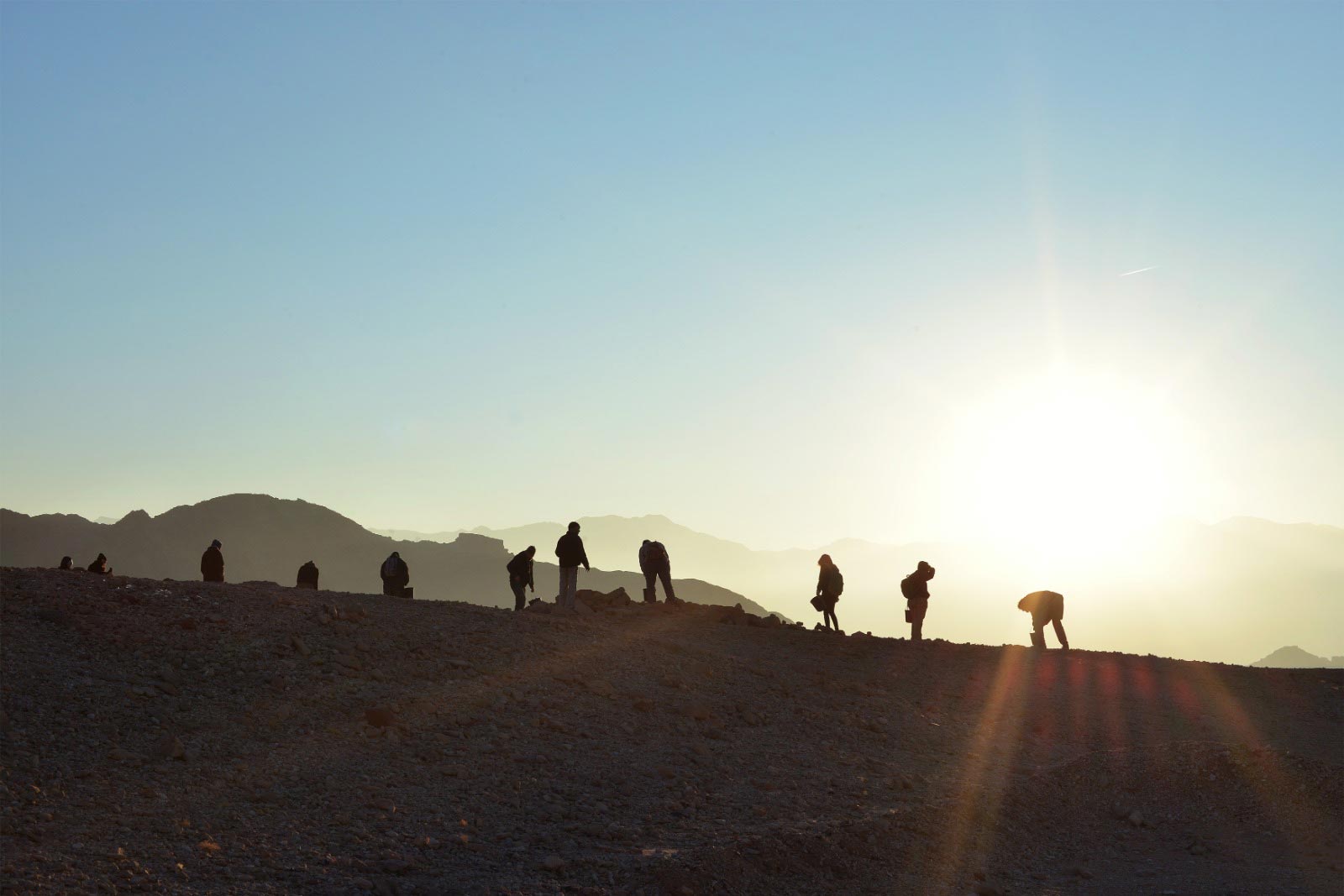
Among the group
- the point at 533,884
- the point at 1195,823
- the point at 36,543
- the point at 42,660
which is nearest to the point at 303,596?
the point at 42,660

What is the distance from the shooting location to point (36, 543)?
623 ft

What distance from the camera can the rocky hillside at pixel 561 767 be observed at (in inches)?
432

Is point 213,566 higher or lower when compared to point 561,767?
higher

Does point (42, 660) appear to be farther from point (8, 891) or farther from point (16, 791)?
point (8, 891)

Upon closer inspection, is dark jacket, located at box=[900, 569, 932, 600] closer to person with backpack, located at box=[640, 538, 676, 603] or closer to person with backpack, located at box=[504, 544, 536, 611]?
person with backpack, located at box=[640, 538, 676, 603]

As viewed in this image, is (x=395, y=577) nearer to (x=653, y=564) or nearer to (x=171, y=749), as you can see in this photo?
(x=653, y=564)

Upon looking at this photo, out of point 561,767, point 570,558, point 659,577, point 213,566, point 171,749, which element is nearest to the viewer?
point 171,749

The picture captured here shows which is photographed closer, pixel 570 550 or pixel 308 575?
pixel 570 550

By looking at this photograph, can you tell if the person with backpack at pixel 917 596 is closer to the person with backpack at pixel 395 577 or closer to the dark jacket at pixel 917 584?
the dark jacket at pixel 917 584

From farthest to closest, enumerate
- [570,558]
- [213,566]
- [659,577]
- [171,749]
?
[659,577] → [213,566] → [570,558] → [171,749]

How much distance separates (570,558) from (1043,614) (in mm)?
11792

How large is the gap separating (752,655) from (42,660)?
40.1 feet

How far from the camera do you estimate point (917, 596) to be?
85.5 feet

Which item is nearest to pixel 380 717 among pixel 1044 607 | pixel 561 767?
pixel 561 767
